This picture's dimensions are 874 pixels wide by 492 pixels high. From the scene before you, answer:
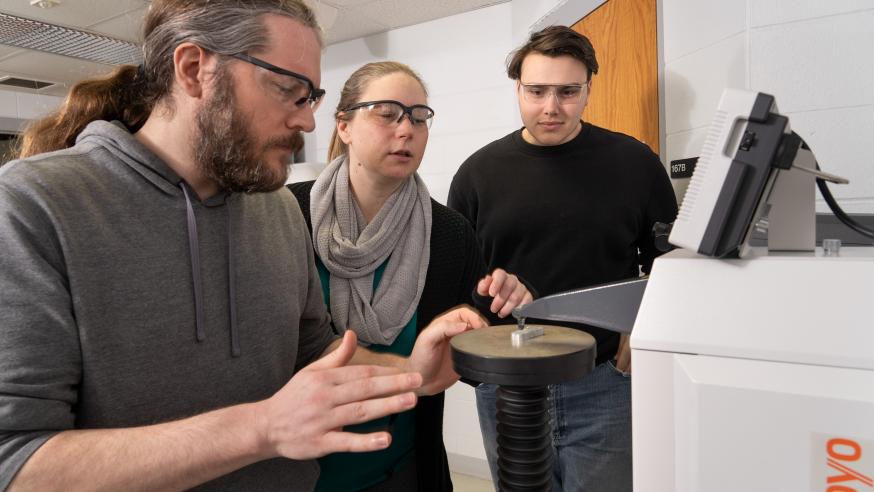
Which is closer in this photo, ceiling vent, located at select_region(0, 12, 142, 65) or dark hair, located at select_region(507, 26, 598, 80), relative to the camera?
dark hair, located at select_region(507, 26, 598, 80)

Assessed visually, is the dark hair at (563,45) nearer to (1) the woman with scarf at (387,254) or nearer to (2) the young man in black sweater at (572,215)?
(2) the young man in black sweater at (572,215)

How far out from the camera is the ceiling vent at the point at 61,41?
304cm

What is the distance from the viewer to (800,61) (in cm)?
141

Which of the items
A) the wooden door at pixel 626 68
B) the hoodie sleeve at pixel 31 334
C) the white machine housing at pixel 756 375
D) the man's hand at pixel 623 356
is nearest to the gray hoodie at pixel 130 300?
the hoodie sleeve at pixel 31 334

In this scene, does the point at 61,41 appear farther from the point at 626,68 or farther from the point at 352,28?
the point at 626,68

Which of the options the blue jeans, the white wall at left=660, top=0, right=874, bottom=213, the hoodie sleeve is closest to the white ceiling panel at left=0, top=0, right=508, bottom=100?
the white wall at left=660, top=0, right=874, bottom=213

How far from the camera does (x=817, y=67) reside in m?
1.40

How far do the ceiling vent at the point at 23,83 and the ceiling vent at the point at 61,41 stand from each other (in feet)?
2.77

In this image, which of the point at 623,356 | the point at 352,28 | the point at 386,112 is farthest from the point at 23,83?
the point at 623,356

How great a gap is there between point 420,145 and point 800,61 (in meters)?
1.01

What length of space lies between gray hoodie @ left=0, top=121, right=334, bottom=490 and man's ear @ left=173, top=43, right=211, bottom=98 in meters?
0.14

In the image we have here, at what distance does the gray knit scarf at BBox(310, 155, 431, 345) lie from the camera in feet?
4.20

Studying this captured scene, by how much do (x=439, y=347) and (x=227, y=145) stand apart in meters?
0.53

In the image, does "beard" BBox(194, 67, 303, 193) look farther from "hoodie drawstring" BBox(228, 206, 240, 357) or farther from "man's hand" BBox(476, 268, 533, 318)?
"man's hand" BBox(476, 268, 533, 318)
